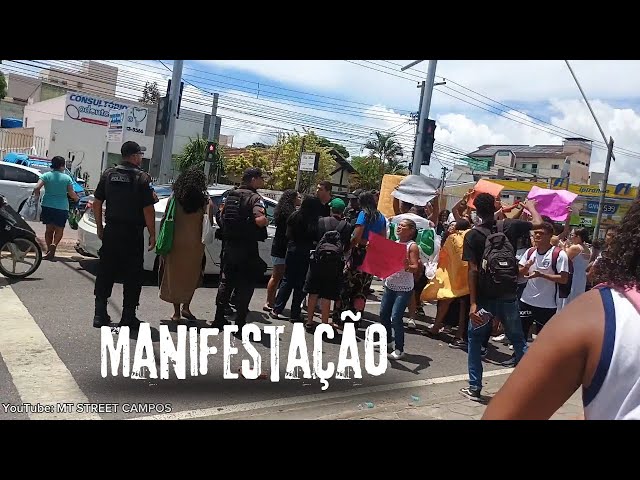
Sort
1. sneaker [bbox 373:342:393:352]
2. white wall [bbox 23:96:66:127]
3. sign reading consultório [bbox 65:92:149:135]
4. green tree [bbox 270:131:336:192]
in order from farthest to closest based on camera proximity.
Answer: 1. green tree [bbox 270:131:336:192]
2. white wall [bbox 23:96:66:127]
3. sign reading consultório [bbox 65:92:149:135]
4. sneaker [bbox 373:342:393:352]

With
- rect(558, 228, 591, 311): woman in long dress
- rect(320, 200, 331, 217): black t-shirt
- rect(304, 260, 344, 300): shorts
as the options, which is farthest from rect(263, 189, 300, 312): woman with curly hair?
rect(558, 228, 591, 311): woman in long dress

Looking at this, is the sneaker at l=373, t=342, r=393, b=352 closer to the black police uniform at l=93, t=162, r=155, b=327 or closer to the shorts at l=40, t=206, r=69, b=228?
the black police uniform at l=93, t=162, r=155, b=327

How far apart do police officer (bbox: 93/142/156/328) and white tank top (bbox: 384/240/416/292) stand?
244 centimetres

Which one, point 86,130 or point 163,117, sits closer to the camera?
point 163,117

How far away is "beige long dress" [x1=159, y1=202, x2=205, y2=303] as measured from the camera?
600 centimetres

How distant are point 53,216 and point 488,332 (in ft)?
21.4

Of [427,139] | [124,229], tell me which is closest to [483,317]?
[124,229]

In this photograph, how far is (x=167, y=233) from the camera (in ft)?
19.5

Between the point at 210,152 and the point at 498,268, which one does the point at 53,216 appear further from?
the point at 210,152

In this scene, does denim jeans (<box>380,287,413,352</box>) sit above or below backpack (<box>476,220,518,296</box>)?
below

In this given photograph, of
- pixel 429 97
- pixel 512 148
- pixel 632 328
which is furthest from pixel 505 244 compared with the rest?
pixel 512 148

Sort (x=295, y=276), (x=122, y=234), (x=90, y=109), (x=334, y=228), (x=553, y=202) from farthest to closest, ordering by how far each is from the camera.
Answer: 1. (x=90, y=109)
2. (x=553, y=202)
3. (x=295, y=276)
4. (x=334, y=228)
5. (x=122, y=234)

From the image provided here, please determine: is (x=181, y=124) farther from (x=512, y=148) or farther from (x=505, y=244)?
(x=512, y=148)
